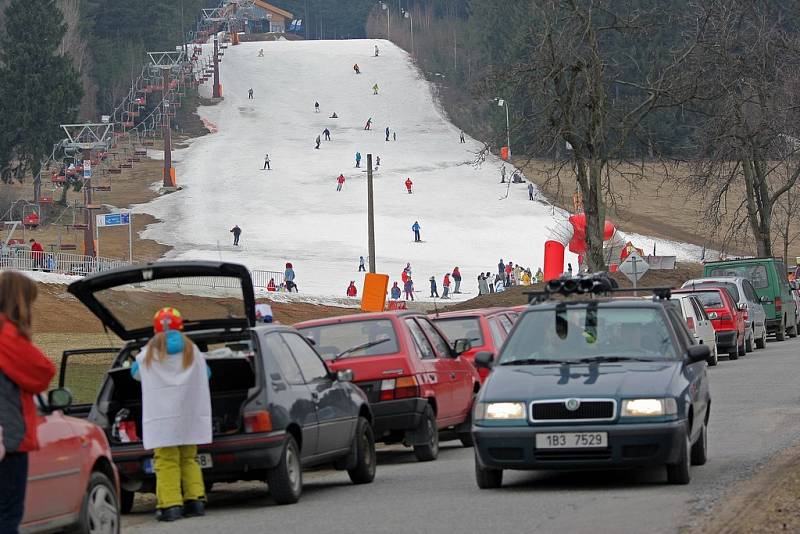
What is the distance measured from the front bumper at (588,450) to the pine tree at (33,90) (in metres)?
85.3

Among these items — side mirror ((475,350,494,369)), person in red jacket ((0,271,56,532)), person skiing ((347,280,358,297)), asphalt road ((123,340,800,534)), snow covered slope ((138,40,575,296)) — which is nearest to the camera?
person in red jacket ((0,271,56,532))

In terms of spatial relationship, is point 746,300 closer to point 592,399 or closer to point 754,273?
point 754,273

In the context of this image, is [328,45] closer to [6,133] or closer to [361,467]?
[6,133]

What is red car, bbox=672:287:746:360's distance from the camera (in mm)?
31969

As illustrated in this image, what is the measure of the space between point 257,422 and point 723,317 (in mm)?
21988

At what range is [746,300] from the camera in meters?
34.7

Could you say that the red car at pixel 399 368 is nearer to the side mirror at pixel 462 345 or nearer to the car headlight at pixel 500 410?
the side mirror at pixel 462 345

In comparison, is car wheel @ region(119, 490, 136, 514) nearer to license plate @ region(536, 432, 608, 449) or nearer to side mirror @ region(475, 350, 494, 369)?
side mirror @ region(475, 350, 494, 369)

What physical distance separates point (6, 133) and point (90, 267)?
4098cm

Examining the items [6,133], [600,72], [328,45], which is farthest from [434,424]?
[328,45]

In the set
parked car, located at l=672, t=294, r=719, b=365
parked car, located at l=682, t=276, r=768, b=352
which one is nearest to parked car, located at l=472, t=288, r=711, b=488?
parked car, located at l=672, t=294, r=719, b=365

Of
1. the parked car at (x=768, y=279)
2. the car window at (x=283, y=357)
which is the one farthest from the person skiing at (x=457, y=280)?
the car window at (x=283, y=357)

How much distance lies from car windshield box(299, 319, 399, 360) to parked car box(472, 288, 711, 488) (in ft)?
9.56

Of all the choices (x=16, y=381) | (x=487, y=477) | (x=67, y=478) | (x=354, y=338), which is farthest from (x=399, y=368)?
(x=16, y=381)
